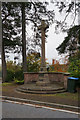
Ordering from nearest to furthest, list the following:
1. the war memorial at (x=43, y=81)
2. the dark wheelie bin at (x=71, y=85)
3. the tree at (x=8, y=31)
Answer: the dark wheelie bin at (x=71, y=85), the war memorial at (x=43, y=81), the tree at (x=8, y=31)

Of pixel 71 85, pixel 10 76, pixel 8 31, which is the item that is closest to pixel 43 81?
pixel 71 85

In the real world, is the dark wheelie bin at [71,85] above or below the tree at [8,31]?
below

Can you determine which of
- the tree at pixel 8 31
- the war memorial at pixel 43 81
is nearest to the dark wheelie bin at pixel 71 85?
the war memorial at pixel 43 81

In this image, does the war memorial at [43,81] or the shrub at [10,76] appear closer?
the war memorial at [43,81]

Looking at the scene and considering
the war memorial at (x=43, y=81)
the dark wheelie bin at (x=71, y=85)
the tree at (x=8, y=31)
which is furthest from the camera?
the tree at (x=8, y=31)

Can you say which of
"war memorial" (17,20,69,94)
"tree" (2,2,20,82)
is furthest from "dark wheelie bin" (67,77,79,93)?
"tree" (2,2,20,82)

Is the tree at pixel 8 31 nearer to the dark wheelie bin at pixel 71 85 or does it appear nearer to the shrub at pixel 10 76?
the shrub at pixel 10 76

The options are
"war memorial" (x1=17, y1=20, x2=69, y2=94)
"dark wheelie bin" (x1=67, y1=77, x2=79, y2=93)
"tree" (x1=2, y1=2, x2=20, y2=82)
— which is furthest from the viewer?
"tree" (x1=2, y1=2, x2=20, y2=82)

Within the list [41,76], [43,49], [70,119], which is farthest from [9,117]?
[43,49]

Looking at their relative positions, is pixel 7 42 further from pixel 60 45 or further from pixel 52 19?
pixel 60 45

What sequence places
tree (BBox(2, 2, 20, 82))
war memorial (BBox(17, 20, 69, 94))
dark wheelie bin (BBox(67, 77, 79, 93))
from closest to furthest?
dark wheelie bin (BBox(67, 77, 79, 93)), war memorial (BBox(17, 20, 69, 94)), tree (BBox(2, 2, 20, 82))

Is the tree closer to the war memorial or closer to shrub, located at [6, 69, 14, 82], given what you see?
shrub, located at [6, 69, 14, 82]

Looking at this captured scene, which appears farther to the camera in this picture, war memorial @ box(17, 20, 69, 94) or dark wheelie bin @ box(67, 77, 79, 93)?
war memorial @ box(17, 20, 69, 94)

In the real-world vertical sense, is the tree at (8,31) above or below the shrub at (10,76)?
above
